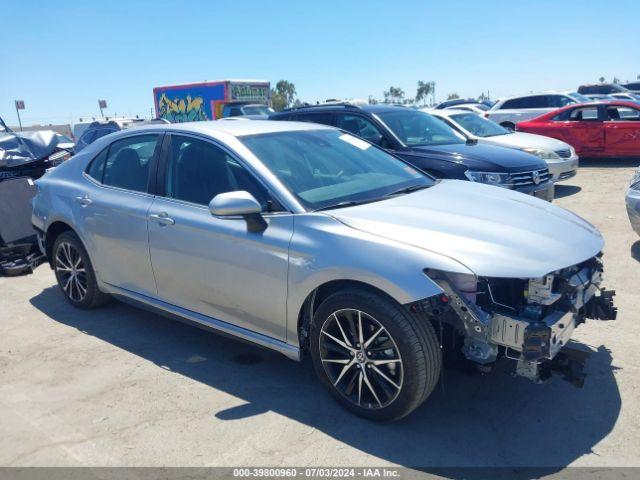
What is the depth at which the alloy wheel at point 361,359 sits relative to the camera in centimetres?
318

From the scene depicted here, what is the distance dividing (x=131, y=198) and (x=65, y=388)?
58.0 inches

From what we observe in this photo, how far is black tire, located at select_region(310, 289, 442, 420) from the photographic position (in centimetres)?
305

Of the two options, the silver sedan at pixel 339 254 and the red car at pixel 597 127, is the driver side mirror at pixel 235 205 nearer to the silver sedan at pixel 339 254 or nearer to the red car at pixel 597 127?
the silver sedan at pixel 339 254

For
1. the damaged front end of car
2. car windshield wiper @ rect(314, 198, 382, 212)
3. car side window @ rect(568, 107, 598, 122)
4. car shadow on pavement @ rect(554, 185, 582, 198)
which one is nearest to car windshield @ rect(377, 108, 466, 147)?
car shadow on pavement @ rect(554, 185, 582, 198)

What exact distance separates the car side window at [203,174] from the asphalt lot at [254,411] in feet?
4.07

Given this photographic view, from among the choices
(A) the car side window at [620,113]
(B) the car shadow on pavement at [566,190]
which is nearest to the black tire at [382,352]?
(B) the car shadow on pavement at [566,190]

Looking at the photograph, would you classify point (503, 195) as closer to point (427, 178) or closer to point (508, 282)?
point (427, 178)

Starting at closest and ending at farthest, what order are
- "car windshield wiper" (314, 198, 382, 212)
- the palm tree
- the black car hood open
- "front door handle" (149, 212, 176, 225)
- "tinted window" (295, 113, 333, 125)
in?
"car windshield wiper" (314, 198, 382, 212), "front door handle" (149, 212, 176, 225), the black car hood open, "tinted window" (295, 113, 333, 125), the palm tree

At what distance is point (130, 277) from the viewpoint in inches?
180

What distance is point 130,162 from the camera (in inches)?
186

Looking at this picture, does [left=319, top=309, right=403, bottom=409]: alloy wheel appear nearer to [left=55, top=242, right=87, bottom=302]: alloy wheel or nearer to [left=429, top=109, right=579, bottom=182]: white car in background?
[left=55, top=242, right=87, bottom=302]: alloy wheel

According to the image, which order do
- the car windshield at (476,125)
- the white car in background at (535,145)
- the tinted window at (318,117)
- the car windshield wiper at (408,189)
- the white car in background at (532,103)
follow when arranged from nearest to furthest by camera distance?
1. the car windshield wiper at (408,189)
2. the tinted window at (318,117)
3. the white car in background at (535,145)
4. the car windshield at (476,125)
5. the white car in background at (532,103)

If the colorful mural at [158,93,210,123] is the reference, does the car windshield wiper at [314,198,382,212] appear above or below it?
below

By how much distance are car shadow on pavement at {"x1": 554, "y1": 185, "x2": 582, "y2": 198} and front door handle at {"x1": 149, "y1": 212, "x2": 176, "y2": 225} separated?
317 inches
